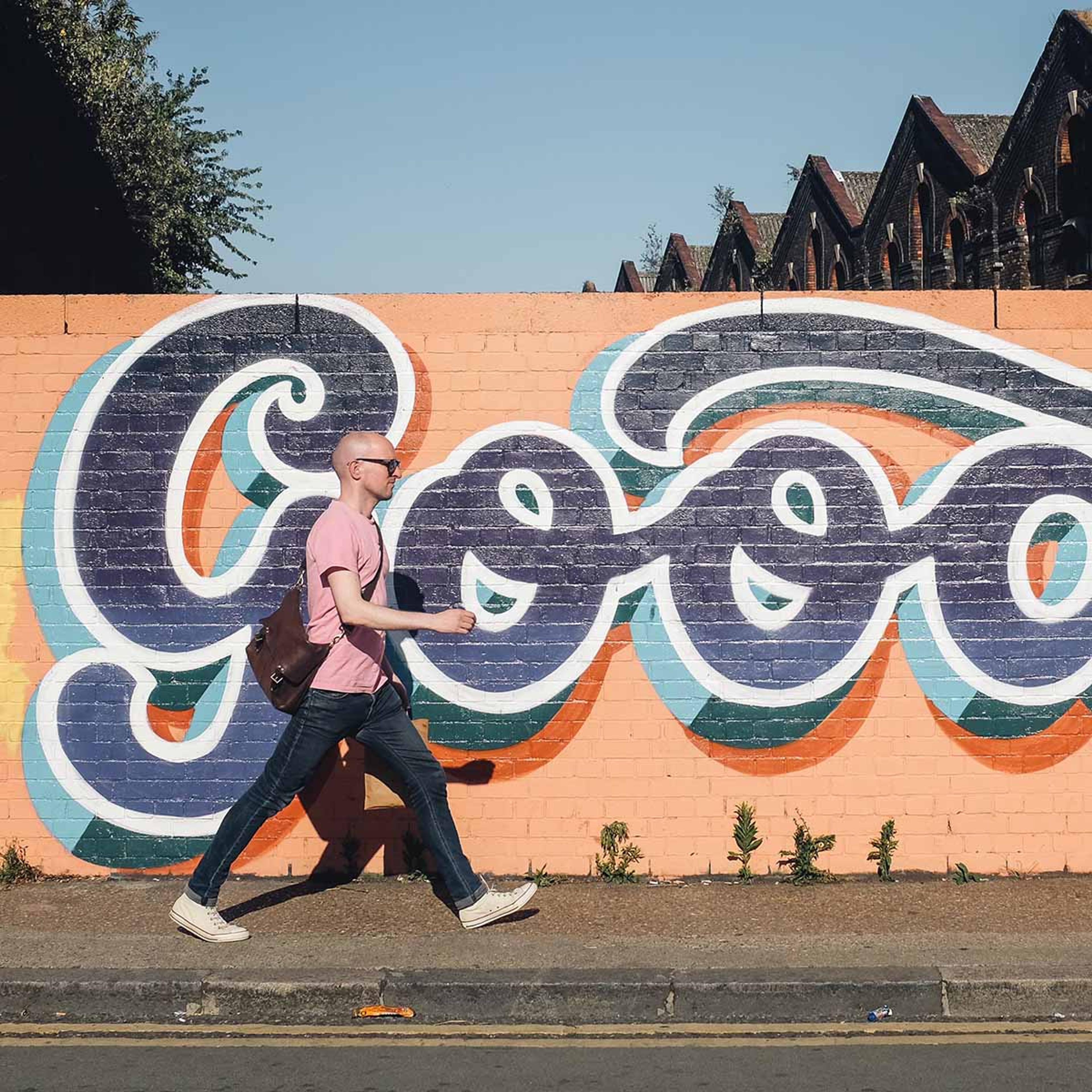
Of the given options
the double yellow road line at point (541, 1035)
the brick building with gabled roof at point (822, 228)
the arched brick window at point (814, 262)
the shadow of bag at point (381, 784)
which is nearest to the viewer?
the double yellow road line at point (541, 1035)

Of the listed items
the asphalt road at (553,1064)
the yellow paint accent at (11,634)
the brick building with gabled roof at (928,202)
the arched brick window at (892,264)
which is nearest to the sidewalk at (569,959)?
the asphalt road at (553,1064)

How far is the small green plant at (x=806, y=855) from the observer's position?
23.2 ft

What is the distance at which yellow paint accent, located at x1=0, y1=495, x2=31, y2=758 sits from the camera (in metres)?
7.14

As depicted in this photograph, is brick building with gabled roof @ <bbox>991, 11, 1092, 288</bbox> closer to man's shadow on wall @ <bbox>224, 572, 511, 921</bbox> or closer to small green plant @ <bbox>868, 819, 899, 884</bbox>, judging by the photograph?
small green plant @ <bbox>868, 819, 899, 884</bbox>

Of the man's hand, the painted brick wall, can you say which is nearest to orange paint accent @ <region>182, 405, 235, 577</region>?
the painted brick wall

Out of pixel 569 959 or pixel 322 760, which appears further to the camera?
pixel 322 760

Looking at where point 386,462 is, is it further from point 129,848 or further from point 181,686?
point 129,848

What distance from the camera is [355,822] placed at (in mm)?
7180

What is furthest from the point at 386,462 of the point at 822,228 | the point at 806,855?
the point at 822,228

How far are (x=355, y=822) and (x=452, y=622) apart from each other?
1.99 metres

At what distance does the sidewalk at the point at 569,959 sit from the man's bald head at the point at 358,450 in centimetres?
193

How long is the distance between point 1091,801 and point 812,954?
2156 millimetres

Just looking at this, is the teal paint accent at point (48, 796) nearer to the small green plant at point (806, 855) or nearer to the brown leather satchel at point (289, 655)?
the brown leather satchel at point (289, 655)

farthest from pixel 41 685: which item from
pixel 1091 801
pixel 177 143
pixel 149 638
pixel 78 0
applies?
pixel 177 143
